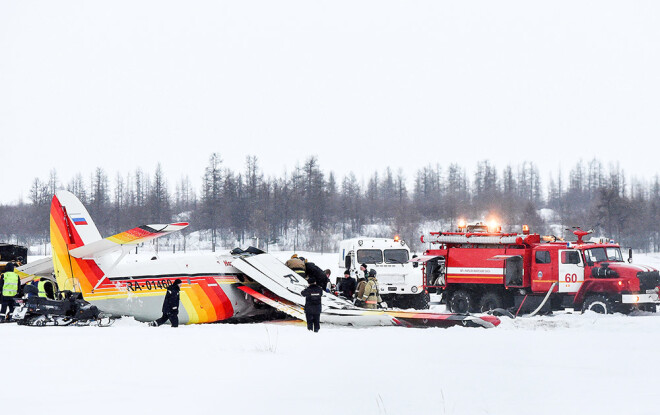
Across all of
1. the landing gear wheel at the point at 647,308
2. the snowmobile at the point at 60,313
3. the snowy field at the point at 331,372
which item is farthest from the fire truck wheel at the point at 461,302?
the snowmobile at the point at 60,313

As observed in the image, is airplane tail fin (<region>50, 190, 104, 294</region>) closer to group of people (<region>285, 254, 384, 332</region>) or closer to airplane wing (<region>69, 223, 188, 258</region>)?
airplane wing (<region>69, 223, 188, 258</region>)

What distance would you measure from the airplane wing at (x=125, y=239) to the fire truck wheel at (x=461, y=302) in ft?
34.6

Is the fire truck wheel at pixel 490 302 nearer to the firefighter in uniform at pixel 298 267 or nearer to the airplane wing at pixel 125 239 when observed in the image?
the firefighter in uniform at pixel 298 267

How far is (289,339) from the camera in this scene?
42.8 ft

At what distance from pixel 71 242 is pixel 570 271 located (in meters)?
14.0

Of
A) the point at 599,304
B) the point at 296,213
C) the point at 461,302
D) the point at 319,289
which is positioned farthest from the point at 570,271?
the point at 296,213

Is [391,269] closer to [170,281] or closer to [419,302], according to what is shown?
[419,302]

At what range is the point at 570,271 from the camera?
20.7 m

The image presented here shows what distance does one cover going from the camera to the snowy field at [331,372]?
7281 mm

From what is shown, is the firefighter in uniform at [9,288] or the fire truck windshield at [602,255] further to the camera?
the fire truck windshield at [602,255]

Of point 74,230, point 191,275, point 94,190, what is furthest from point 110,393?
point 94,190

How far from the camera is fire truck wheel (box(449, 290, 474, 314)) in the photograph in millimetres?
22266

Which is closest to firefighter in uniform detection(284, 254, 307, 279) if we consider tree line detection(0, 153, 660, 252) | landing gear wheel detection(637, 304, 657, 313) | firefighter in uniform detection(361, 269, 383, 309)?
firefighter in uniform detection(361, 269, 383, 309)

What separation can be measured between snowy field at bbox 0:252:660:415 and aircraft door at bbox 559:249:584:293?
22.3 feet
